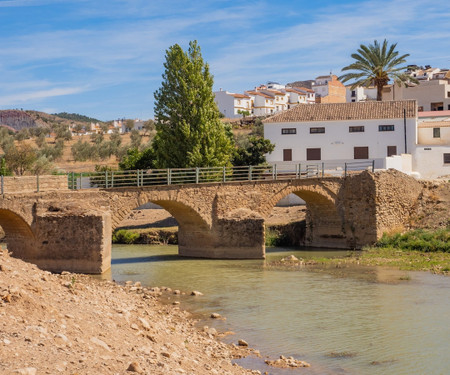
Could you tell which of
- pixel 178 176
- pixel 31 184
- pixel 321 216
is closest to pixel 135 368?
pixel 31 184

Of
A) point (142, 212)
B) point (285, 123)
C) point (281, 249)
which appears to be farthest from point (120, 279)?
point (285, 123)

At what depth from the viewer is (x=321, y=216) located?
4103cm

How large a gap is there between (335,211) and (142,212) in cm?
1648

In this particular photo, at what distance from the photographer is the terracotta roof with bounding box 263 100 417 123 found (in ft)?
170

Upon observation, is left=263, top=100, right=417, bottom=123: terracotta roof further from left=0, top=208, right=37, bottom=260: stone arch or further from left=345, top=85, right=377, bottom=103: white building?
left=345, top=85, right=377, bottom=103: white building

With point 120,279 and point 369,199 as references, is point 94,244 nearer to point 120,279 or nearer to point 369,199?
point 120,279

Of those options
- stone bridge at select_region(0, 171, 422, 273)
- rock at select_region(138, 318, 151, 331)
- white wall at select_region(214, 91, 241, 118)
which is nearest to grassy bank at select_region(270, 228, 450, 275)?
stone bridge at select_region(0, 171, 422, 273)

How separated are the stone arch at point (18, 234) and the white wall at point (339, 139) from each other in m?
26.8

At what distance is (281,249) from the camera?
40.1m

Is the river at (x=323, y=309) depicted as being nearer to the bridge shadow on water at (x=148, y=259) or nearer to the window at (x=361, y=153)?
the bridge shadow on water at (x=148, y=259)

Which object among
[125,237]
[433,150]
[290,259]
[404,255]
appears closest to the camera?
[290,259]

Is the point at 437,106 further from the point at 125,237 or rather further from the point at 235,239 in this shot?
the point at 235,239

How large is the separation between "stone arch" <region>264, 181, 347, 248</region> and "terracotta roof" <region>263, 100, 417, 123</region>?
13044mm

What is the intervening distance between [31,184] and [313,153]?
27598 mm
